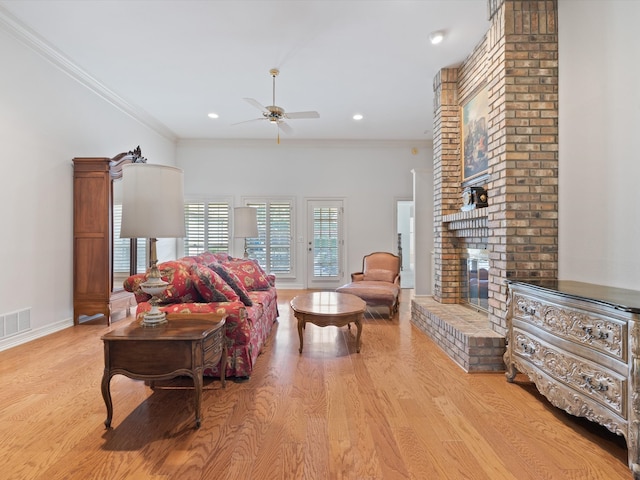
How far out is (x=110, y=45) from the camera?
3.56 m

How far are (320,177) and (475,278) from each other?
14.1 ft

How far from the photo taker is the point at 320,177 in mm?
7012

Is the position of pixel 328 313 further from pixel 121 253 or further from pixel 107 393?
A: pixel 121 253

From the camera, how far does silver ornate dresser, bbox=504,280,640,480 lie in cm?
151

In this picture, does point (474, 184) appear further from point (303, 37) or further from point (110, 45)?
point (110, 45)

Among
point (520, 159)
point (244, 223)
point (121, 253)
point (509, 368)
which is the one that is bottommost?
point (509, 368)

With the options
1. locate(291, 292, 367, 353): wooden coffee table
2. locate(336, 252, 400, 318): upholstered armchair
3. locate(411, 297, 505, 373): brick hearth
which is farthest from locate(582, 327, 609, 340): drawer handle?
locate(336, 252, 400, 318): upholstered armchair

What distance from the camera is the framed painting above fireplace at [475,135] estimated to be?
3.34m

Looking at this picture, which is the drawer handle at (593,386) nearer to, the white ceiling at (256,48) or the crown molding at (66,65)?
the white ceiling at (256,48)

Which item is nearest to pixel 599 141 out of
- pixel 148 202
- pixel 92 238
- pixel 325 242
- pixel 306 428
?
pixel 306 428

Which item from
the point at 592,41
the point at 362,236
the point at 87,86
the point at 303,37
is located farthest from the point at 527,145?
the point at 87,86

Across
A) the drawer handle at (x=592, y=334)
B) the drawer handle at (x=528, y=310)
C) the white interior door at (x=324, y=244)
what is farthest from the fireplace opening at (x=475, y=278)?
the white interior door at (x=324, y=244)

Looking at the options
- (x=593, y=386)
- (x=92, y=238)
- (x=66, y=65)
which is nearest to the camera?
(x=593, y=386)

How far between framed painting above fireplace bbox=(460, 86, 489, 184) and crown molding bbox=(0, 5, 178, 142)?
192 inches
